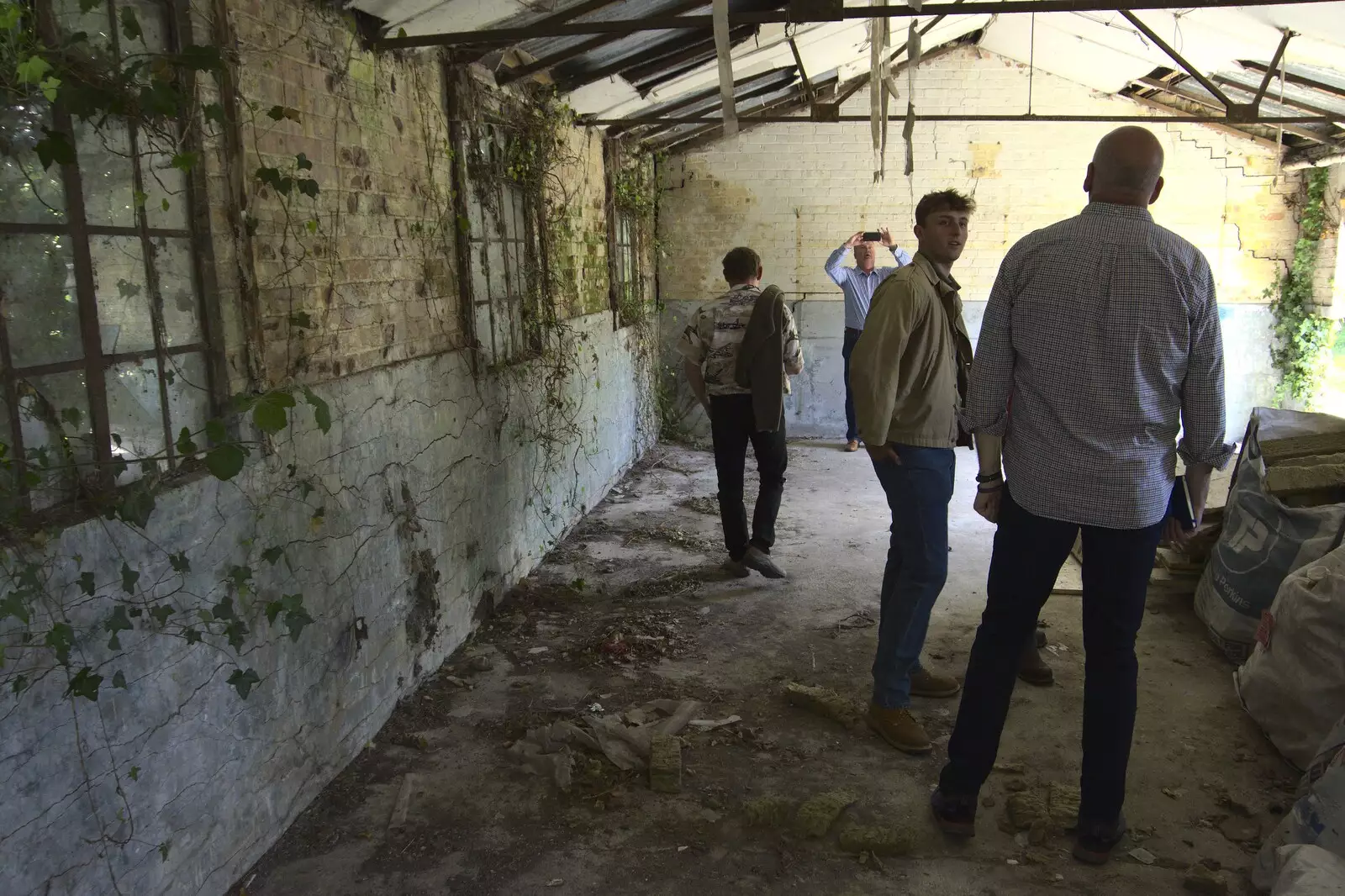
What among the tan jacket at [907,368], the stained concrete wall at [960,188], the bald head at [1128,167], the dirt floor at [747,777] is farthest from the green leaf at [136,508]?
the stained concrete wall at [960,188]

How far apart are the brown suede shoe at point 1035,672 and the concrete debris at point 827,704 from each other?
0.73 metres

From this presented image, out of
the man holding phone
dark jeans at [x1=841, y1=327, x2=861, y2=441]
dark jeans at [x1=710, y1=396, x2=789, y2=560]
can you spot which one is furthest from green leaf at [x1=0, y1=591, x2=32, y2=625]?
the man holding phone

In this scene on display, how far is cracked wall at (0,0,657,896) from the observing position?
6.76 feet

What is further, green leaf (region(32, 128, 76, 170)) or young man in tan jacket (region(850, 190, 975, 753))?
young man in tan jacket (region(850, 190, 975, 753))

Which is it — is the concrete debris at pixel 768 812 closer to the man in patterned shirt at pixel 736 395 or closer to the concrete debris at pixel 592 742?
the concrete debris at pixel 592 742

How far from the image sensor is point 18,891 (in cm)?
185

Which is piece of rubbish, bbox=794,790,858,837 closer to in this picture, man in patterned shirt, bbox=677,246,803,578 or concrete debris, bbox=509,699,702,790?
concrete debris, bbox=509,699,702,790

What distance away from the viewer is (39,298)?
1.99 meters

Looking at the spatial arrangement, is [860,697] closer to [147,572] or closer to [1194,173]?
[147,572]

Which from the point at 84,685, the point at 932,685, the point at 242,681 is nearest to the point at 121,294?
the point at 84,685

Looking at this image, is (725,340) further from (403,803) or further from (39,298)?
(39,298)

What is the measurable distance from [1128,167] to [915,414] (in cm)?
101

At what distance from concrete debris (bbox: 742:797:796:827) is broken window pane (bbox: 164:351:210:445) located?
1915mm

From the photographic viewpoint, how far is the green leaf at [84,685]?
1943mm
